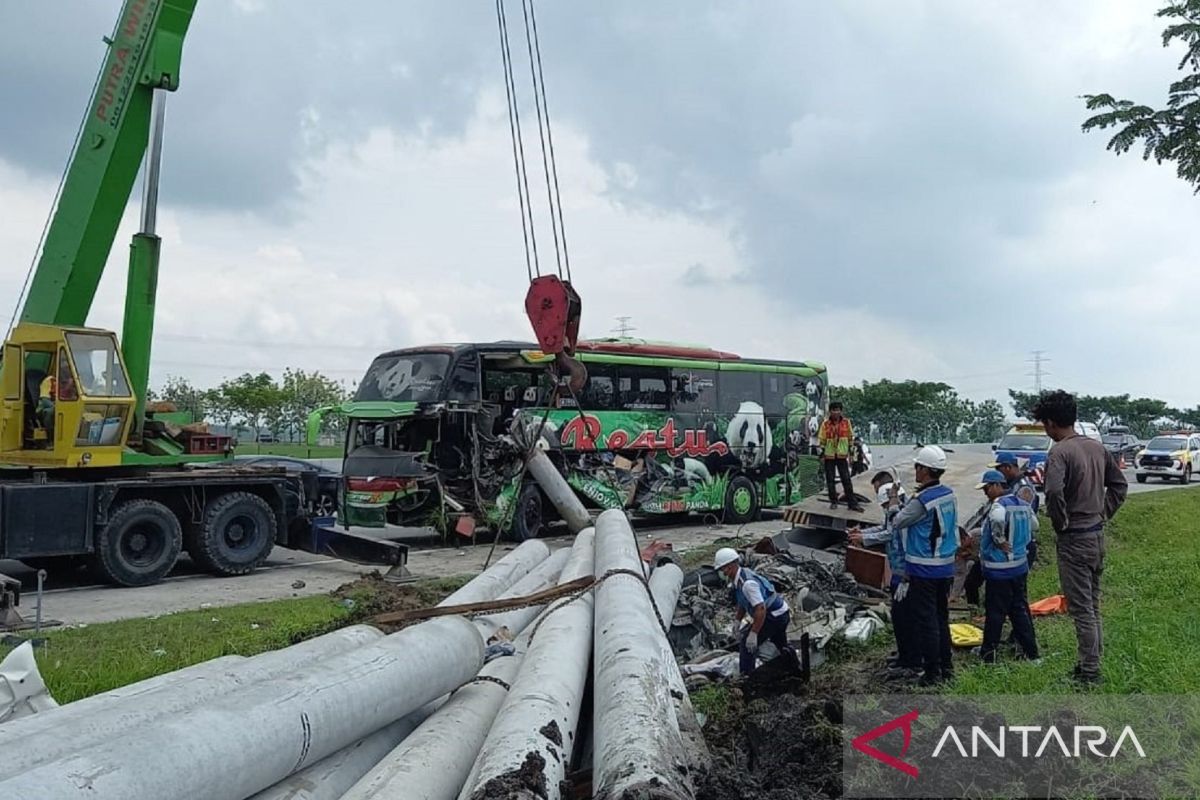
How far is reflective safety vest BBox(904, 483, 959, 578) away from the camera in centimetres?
618

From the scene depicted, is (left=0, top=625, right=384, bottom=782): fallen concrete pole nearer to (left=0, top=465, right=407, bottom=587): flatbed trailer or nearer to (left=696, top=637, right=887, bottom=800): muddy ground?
(left=696, top=637, right=887, bottom=800): muddy ground

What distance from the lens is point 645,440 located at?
55.2 feet

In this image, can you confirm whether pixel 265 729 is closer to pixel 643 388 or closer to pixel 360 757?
pixel 360 757

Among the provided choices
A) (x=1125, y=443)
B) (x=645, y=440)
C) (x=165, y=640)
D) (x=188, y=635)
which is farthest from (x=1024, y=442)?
(x=1125, y=443)

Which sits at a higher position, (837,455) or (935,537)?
(837,455)

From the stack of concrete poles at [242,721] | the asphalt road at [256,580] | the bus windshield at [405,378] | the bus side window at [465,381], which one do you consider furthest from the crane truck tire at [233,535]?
the stack of concrete poles at [242,721]

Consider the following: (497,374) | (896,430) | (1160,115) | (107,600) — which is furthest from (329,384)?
(1160,115)

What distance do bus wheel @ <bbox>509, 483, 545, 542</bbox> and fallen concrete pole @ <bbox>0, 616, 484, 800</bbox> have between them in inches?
405

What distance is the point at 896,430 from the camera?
58719 mm

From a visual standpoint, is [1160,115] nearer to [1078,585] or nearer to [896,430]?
[1078,585]

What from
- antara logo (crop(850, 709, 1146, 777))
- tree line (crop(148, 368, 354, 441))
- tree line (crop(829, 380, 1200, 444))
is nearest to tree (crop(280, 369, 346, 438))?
tree line (crop(148, 368, 354, 441))

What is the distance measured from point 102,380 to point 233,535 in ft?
8.71

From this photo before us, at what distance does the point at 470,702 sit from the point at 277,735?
136 centimetres

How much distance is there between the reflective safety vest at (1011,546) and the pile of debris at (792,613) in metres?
1.38
